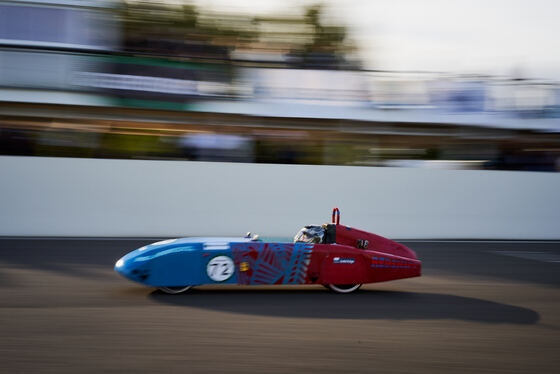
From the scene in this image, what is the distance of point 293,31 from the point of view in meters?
16.8

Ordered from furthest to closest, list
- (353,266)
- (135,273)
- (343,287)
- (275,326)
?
(343,287) → (353,266) → (135,273) → (275,326)

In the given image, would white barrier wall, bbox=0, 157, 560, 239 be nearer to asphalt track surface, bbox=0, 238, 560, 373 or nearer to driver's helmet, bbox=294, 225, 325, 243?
asphalt track surface, bbox=0, 238, 560, 373

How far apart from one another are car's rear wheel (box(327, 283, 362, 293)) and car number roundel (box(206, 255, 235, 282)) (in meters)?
1.27

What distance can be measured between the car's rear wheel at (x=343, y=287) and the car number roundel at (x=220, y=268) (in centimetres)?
127

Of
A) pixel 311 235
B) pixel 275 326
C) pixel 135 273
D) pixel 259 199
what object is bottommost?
pixel 275 326

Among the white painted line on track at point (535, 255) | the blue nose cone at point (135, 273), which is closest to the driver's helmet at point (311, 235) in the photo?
the blue nose cone at point (135, 273)

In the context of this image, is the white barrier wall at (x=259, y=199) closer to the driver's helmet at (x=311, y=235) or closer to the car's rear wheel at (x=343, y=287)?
the driver's helmet at (x=311, y=235)

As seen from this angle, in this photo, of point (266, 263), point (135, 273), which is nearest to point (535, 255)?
point (266, 263)

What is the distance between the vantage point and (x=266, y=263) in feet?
21.1

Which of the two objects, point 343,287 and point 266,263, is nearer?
point 266,263

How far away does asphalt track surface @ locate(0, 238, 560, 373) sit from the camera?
4.19m

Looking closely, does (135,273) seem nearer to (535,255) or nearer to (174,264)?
(174,264)

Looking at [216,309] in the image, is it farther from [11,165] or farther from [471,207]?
[471,207]

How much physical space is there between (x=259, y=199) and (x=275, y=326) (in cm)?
762
